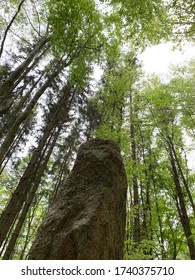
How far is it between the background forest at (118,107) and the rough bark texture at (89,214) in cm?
254

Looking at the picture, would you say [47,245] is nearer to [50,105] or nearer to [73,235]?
[73,235]

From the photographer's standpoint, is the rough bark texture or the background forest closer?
the rough bark texture

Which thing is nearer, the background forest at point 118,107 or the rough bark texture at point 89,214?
the rough bark texture at point 89,214

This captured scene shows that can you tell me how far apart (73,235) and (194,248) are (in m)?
7.40

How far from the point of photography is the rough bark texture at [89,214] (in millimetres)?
3039

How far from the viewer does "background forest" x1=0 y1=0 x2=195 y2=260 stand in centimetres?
692

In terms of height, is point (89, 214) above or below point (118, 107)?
below

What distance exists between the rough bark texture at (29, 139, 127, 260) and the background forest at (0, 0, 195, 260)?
2.54 m

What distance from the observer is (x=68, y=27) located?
6875 mm

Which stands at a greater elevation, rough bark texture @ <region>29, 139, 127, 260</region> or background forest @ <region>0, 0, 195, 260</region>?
background forest @ <region>0, 0, 195, 260</region>

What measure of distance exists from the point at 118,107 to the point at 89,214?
8620 mm

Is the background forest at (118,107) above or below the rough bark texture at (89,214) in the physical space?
above

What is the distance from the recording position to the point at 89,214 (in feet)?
11.2

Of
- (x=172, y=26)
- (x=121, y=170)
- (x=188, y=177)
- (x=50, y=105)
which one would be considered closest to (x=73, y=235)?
(x=121, y=170)
